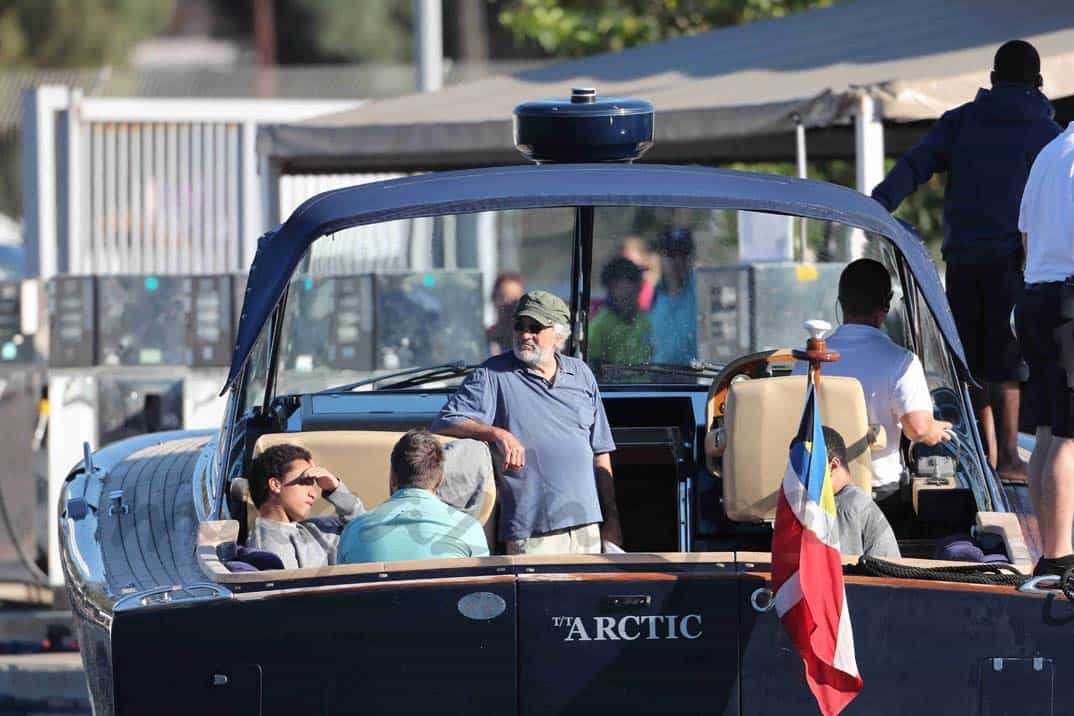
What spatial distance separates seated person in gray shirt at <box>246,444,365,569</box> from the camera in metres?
4.60

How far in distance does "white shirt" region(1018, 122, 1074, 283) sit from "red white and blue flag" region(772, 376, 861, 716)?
1.79 meters

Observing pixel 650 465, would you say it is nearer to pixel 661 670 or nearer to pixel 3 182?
pixel 661 670

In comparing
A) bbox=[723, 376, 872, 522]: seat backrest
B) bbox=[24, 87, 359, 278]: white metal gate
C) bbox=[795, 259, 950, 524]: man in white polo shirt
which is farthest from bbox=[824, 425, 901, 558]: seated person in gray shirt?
bbox=[24, 87, 359, 278]: white metal gate

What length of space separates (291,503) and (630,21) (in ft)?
42.1

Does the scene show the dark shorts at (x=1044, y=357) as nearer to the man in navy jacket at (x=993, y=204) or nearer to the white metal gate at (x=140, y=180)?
the man in navy jacket at (x=993, y=204)

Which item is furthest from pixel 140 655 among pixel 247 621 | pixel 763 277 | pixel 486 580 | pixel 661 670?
pixel 763 277

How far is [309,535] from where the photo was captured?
467 centimetres

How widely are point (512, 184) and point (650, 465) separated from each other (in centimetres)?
128

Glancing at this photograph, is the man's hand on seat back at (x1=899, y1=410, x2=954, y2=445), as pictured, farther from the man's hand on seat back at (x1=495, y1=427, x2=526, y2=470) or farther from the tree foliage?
the tree foliage

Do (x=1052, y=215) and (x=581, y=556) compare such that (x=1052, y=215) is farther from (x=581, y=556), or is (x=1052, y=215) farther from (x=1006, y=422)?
(x=581, y=556)

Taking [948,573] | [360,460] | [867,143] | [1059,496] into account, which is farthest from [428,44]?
[948,573]

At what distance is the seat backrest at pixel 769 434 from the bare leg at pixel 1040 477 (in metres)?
0.60

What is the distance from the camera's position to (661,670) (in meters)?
3.79

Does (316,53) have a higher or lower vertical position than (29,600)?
higher
